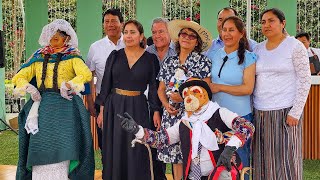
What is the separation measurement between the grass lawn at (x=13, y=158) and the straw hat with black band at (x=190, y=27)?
2203 millimetres

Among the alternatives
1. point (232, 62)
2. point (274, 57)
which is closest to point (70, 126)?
point (232, 62)

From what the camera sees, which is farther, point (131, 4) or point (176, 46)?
point (131, 4)

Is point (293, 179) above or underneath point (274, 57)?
underneath

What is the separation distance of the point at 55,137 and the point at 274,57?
1.61m

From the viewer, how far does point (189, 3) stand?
819 centimetres

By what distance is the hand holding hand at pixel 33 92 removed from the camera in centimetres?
359

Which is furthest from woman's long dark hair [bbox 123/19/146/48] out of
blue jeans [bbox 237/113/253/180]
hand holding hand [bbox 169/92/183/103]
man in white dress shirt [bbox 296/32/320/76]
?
man in white dress shirt [bbox 296/32/320/76]

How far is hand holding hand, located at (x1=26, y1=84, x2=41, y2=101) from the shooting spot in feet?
11.8

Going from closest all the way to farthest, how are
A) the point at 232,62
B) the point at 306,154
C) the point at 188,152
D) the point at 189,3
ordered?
the point at 188,152 < the point at 232,62 < the point at 306,154 < the point at 189,3

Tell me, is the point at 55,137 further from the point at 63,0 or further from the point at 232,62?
the point at 63,0

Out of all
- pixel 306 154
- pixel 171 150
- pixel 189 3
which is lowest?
pixel 306 154

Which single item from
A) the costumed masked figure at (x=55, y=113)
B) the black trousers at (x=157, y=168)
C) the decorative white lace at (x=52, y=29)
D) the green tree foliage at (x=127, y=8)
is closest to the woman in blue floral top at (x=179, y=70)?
the black trousers at (x=157, y=168)

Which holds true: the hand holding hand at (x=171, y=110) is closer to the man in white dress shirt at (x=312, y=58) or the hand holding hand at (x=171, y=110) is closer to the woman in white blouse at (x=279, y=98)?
the woman in white blouse at (x=279, y=98)

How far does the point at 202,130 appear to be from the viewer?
3.00 meters
